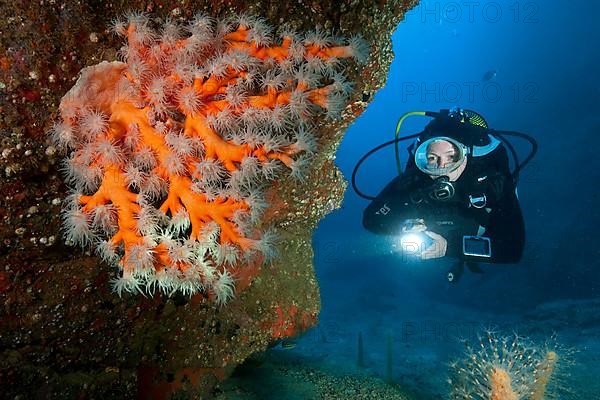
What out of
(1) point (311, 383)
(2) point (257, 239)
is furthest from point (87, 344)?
(1) point (311, 383)

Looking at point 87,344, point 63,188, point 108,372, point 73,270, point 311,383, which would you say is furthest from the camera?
point 311,383

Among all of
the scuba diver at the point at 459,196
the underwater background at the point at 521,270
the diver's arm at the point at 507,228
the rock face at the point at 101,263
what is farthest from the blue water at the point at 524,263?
the rock face at the point at 101,263

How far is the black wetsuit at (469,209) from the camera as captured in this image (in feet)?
17.7

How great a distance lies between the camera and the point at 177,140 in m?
2.05

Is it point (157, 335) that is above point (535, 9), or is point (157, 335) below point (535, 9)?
below

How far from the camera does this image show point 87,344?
8.55 feet

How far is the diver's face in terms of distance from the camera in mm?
5344

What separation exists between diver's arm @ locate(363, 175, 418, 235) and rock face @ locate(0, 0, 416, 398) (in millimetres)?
2706

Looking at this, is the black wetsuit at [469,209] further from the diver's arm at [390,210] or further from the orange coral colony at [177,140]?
the orange coral colony at [177,140]

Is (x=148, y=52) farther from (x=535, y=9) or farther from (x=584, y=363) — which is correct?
(x=535, y=9)

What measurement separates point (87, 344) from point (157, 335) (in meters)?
0.50

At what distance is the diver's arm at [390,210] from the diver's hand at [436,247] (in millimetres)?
544

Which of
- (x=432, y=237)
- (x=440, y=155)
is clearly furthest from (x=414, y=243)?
(x=440, y=155)

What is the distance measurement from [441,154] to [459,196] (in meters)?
0.66
